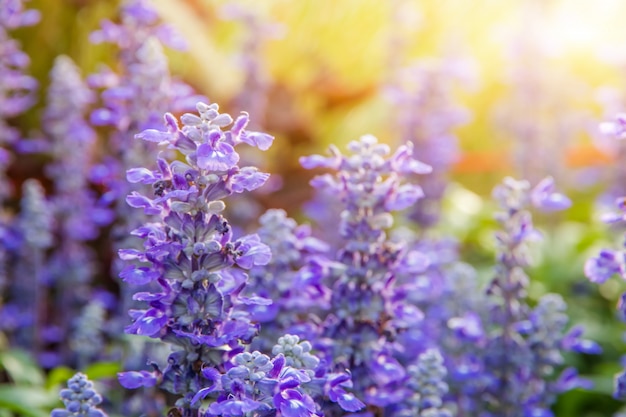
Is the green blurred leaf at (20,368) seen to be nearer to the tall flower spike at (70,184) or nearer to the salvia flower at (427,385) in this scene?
the tall flower spike at (70,184)

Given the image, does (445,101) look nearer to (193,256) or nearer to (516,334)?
(516,334)

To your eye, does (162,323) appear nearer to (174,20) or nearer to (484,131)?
(174,20)

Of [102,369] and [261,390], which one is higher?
[102,369]

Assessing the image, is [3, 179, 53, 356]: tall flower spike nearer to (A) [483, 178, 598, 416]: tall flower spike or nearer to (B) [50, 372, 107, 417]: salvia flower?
(B) [50, 372, 107, 417]: salvia flower

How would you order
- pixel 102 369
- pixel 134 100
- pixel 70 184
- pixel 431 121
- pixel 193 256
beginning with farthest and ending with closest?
pixel 431 121, pixel 70 184, pixel 134 100, pixel 102 369, pixel 193 256

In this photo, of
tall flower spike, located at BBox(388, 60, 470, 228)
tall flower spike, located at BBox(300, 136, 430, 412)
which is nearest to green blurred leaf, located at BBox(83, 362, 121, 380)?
tall flower spike, located at BBox(300, 136, 430, 412)

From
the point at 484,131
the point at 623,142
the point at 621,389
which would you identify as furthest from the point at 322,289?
the point at 484,131

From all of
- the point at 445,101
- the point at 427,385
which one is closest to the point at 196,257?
the point at 427,385
